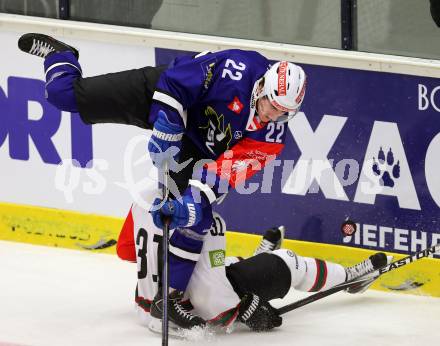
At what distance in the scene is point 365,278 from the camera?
5332mm

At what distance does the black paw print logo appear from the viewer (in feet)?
18.0

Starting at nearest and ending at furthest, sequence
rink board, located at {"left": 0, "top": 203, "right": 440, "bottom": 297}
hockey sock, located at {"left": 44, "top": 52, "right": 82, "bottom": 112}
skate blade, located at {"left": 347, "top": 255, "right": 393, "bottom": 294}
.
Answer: hockey sock, located at {"left": 44, "top": 52, "right": 82, "bottom": 112} < skate blade, located at {"left": 347, "top": 255, "right": 393, "bottom": 294} < rink board, located at {"left": 0, "top": 203, "right": 440, "bottom": 297}

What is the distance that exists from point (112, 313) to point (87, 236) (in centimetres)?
92

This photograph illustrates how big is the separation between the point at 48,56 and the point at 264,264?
1290 millimetres

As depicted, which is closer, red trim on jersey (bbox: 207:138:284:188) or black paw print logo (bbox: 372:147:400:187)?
red trim on jersey (bbox: 207:138:284:188)

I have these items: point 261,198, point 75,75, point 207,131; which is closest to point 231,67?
point 207,131

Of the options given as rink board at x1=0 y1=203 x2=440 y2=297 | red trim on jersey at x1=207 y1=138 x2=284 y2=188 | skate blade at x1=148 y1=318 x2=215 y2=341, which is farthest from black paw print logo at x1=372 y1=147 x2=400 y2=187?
skate blade at x1=148 y1=318 x2=215 y2=341

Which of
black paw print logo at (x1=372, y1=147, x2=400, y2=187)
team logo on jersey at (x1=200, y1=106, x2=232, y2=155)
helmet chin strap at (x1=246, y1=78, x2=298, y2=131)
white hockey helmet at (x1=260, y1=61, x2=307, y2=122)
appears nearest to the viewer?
white hockey helmet at (x1=260, y1=61, x2=307, y2=122)

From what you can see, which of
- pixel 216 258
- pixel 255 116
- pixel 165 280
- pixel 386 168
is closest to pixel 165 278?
pixel 165 280

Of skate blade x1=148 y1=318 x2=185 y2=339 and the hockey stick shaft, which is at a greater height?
the hockey stick shaft

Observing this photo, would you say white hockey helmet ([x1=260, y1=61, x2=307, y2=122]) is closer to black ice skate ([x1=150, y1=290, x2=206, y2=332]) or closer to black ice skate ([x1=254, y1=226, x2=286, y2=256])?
black ice skate ([x1=150, y1=290, x2=206, y2=332])

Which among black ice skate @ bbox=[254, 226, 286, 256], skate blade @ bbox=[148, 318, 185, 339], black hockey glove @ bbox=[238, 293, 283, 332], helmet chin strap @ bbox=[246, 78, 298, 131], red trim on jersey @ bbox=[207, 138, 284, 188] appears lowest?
skate blade @ bbox=[148, 318, 185, 339]

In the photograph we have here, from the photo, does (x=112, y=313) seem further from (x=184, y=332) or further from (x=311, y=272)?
(x=311, y=272)

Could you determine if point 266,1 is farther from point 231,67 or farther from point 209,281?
point 209,281
